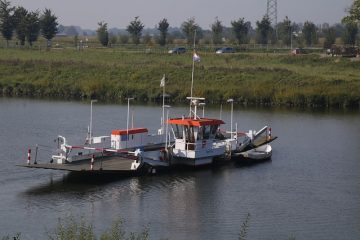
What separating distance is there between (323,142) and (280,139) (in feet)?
10.9

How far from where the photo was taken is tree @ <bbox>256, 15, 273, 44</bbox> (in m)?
143

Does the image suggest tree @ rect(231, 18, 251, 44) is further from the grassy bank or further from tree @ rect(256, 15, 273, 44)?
the grassy bank

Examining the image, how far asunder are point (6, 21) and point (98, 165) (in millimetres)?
95418

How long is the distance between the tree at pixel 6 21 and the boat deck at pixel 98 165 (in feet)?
298

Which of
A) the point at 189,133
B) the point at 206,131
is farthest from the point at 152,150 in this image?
the point at 206,131

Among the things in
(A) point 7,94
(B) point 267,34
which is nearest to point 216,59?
(A) point 7,94

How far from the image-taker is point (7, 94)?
3418 inches

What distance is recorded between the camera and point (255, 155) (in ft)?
167

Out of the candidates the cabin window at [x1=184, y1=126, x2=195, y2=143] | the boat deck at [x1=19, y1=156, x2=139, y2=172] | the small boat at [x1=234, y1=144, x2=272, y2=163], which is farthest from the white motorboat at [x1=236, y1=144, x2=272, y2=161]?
the boat deck at [x1=19, y1=156, x2=139, y2=172]

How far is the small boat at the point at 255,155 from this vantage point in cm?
5066

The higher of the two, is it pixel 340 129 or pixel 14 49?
pixel 14 49

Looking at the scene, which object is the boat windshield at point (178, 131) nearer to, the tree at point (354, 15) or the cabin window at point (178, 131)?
the cabin window at point (178, 131)

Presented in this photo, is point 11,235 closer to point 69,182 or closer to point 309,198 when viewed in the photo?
point 69,182

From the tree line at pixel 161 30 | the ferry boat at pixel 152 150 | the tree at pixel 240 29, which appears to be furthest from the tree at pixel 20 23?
the ferry boat at pixel 152 150
